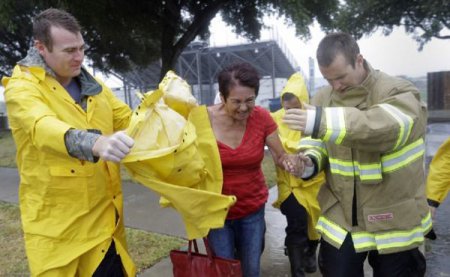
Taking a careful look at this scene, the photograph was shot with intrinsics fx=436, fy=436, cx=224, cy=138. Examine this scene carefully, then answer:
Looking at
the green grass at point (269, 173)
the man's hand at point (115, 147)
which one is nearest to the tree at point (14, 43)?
the green grass at point (269, 173)

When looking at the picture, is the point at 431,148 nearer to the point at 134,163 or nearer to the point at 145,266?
the point at 145,266

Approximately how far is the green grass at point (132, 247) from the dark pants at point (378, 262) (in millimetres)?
2133

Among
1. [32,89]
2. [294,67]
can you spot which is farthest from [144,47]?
[294,67]

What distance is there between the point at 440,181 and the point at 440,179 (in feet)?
0.04

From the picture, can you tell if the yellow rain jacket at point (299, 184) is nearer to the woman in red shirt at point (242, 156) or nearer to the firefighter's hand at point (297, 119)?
the woman in red shirt at point (242, 156)

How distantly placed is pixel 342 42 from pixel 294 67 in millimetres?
29667

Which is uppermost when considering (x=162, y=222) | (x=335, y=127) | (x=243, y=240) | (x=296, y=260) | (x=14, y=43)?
(x=14, y=43)

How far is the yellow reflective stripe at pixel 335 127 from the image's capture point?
5.82ft

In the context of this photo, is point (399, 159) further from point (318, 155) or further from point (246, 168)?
point (246, 168)

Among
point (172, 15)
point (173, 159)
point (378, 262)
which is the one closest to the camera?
point (173, 159)

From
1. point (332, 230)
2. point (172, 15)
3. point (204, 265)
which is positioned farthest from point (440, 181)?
point (172, 15)

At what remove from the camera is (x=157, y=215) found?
5.36 m

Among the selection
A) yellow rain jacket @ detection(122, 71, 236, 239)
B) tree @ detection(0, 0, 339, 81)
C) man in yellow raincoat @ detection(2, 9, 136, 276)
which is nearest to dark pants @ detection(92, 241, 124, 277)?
man in yellow raincoat @ detection(2, 9, 136, 276)

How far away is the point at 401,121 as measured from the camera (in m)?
1.80
